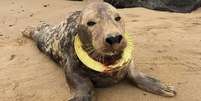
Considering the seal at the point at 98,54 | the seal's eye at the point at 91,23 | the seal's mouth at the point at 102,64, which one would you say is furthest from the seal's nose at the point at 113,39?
the seal's eye at the point at 91,23

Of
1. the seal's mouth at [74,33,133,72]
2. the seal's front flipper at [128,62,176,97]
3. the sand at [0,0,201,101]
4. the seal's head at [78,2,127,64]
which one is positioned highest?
the seal's head at [78,2,127,64]

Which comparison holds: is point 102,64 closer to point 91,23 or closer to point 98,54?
point 98,54

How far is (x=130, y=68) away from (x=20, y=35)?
2571mm

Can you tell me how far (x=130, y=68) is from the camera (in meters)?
5.30

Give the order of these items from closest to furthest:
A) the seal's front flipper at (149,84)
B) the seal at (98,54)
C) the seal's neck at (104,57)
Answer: the seal at (98,54) → the seal's neck at (104,57) → the seal's front flipper at (149,84)

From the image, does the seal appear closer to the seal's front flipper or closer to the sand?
the seal's front flipper

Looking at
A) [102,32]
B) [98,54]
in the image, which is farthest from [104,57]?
[102,32]

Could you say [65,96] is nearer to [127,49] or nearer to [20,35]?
[127,49]

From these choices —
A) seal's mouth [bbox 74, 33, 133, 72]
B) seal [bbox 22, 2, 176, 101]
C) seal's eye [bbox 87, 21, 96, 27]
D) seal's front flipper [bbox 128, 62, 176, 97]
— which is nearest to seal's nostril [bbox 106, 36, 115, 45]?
seal [bbox 22, 2, 176, 101]

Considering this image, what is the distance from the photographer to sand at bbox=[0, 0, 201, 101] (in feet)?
16.8

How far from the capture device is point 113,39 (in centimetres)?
451

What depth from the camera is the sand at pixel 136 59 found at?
512 centimetres

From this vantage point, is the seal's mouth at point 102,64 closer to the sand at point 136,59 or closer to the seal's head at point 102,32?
the seal's head at point 102,32

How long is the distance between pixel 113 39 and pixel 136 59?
1406 millimetres
